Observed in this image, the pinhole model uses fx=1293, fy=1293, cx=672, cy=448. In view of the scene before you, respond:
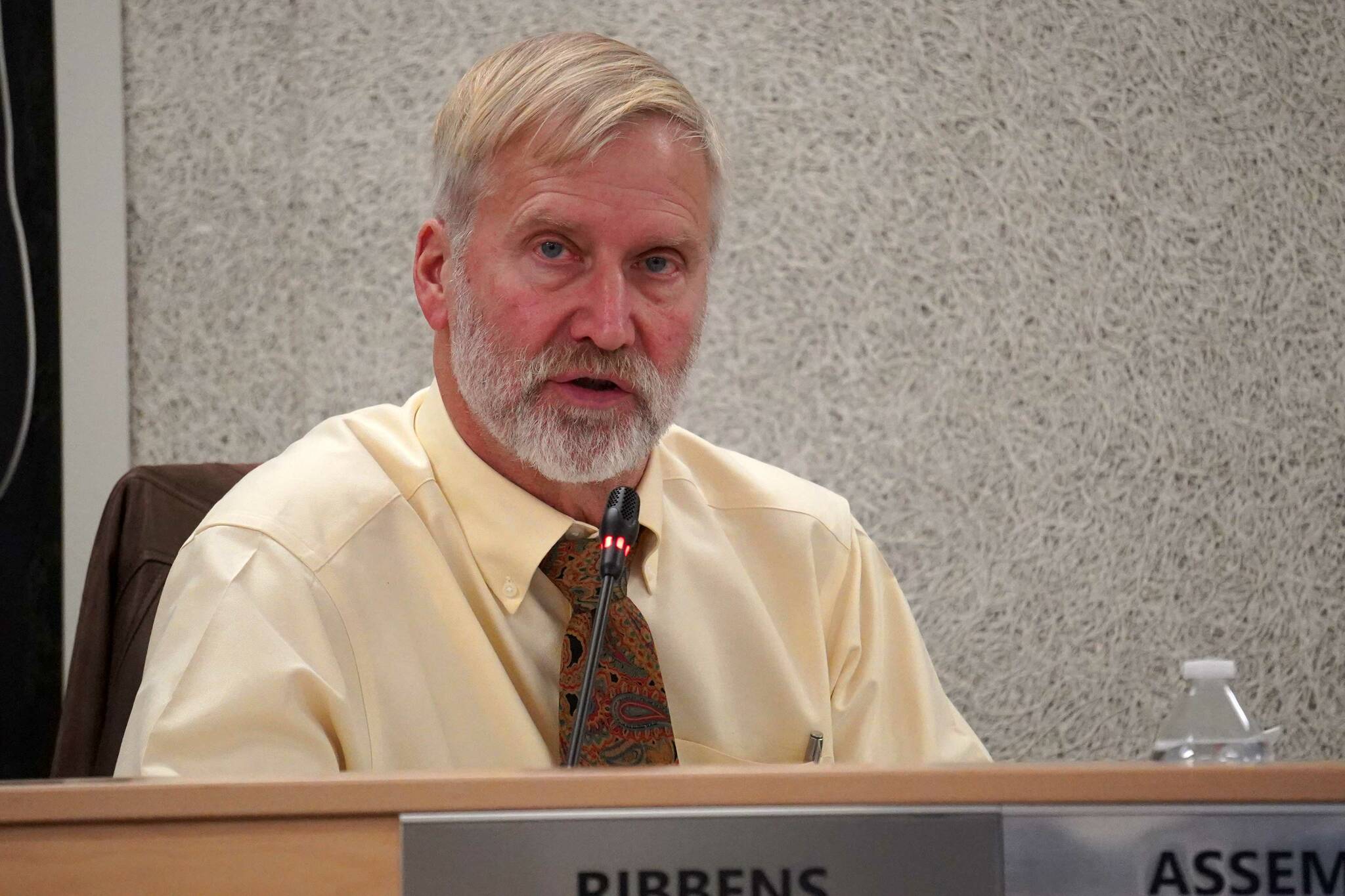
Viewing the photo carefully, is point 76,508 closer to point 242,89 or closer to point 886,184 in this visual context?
point 242,89

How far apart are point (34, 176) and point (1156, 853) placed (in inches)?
58.7

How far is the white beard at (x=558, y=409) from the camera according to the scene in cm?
111

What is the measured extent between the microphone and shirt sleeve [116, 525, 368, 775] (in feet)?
0.65

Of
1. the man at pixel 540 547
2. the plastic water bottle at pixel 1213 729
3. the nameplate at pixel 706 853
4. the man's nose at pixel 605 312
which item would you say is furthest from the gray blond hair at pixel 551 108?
the nameplate at pixel 706 853

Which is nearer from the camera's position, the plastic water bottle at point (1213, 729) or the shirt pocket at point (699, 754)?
the plastic water bottle at point (1213, 729)

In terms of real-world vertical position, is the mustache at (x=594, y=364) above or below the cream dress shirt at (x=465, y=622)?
above

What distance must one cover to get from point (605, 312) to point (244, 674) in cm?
42

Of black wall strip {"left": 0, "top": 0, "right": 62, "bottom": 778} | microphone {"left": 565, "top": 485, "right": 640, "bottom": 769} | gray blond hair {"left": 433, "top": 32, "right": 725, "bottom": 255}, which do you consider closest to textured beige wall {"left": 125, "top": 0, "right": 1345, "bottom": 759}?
black wall strip {"left": 0, "top": 0, "right": 62, "bottom": 778}

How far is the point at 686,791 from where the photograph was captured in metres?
0.54

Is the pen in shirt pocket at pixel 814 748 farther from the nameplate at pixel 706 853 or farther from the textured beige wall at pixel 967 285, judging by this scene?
the nameplate at pixel 706 853

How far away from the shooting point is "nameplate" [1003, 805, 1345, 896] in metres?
0.54

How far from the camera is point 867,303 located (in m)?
1.65

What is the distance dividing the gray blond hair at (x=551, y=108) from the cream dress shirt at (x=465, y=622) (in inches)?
8.0

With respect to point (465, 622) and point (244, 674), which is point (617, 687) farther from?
point (244, 674)
